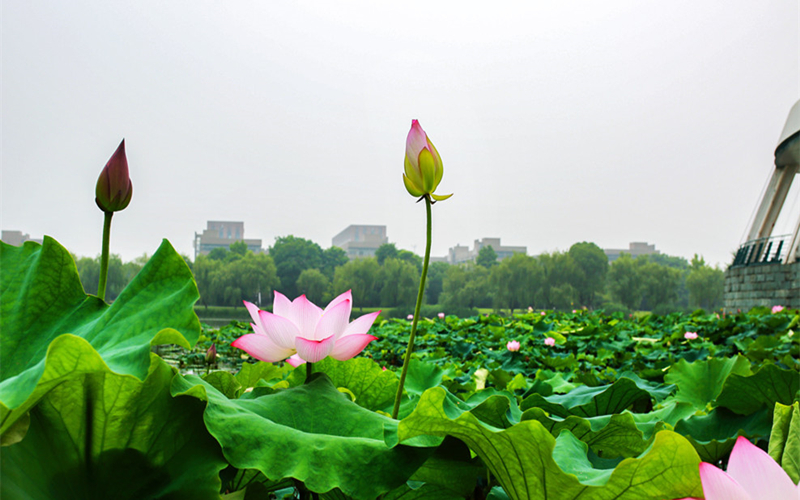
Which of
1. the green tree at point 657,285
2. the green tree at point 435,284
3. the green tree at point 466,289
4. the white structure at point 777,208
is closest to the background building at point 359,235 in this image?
the green tree at point 435,284

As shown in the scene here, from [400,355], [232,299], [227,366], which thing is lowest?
[232,299]

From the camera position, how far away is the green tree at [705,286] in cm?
2658

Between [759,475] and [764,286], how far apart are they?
11.2 meters

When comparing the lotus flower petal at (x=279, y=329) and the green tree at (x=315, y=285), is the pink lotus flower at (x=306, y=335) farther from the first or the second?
the green tree at (x=315, y=285)

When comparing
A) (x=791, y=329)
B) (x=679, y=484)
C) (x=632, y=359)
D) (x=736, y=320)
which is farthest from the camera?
(x=736, y=320)

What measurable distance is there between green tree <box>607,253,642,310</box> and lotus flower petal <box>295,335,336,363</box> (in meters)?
30.1

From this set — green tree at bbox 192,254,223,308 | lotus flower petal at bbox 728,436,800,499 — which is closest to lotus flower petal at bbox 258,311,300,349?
lotus flower petal at bbox 728,436,800,499

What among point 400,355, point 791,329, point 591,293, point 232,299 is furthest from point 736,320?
point 591,293

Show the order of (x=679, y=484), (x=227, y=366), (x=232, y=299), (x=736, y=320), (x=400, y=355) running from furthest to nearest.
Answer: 1. (x=232, y=299)
2. (x=227, y=366)
3. (x=400, y=355)
4. (x=736, y=320)
5. (x=679, y=484)

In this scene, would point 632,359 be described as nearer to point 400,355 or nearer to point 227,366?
point 400,355

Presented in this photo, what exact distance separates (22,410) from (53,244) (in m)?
0.22

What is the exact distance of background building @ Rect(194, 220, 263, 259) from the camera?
189ft

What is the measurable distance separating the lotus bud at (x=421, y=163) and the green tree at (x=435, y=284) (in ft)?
109

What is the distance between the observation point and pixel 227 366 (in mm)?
5355
